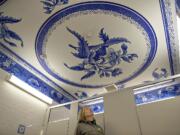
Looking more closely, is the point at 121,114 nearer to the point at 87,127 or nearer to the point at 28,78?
the point at 87,127

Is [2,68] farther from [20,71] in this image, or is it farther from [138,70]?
[138,70]

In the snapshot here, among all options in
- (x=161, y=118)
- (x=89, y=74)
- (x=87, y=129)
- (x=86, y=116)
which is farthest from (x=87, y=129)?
(x=89, y=74)

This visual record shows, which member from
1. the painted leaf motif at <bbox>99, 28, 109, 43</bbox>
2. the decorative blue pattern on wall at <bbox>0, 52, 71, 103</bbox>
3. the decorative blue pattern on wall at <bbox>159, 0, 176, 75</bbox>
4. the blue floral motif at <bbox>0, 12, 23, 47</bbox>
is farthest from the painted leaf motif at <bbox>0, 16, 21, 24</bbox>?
the decorative blue pattern on wall at <bbox>159, 0, 176, 75</bbox>

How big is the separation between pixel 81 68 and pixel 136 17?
2.93ft

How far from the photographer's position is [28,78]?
2.23m

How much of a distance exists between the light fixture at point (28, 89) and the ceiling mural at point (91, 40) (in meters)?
0.20

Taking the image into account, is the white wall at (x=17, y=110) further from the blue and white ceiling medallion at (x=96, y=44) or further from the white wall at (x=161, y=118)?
the white wall at (x=161, y=118)

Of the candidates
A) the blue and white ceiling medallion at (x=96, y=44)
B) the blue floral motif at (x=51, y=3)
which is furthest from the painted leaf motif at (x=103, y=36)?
the blue floral motif at (x=51, y=3)

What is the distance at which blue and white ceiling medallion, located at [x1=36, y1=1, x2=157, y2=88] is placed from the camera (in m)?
1.66

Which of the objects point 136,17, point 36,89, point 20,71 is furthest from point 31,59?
point 136,17

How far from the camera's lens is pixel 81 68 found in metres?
2.24

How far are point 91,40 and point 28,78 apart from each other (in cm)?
91

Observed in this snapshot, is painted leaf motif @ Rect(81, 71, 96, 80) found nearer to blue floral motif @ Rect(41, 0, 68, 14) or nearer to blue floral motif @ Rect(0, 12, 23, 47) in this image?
blue floral motif @ Rect(0, 12, 23, 47)

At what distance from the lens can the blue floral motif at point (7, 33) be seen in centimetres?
172
